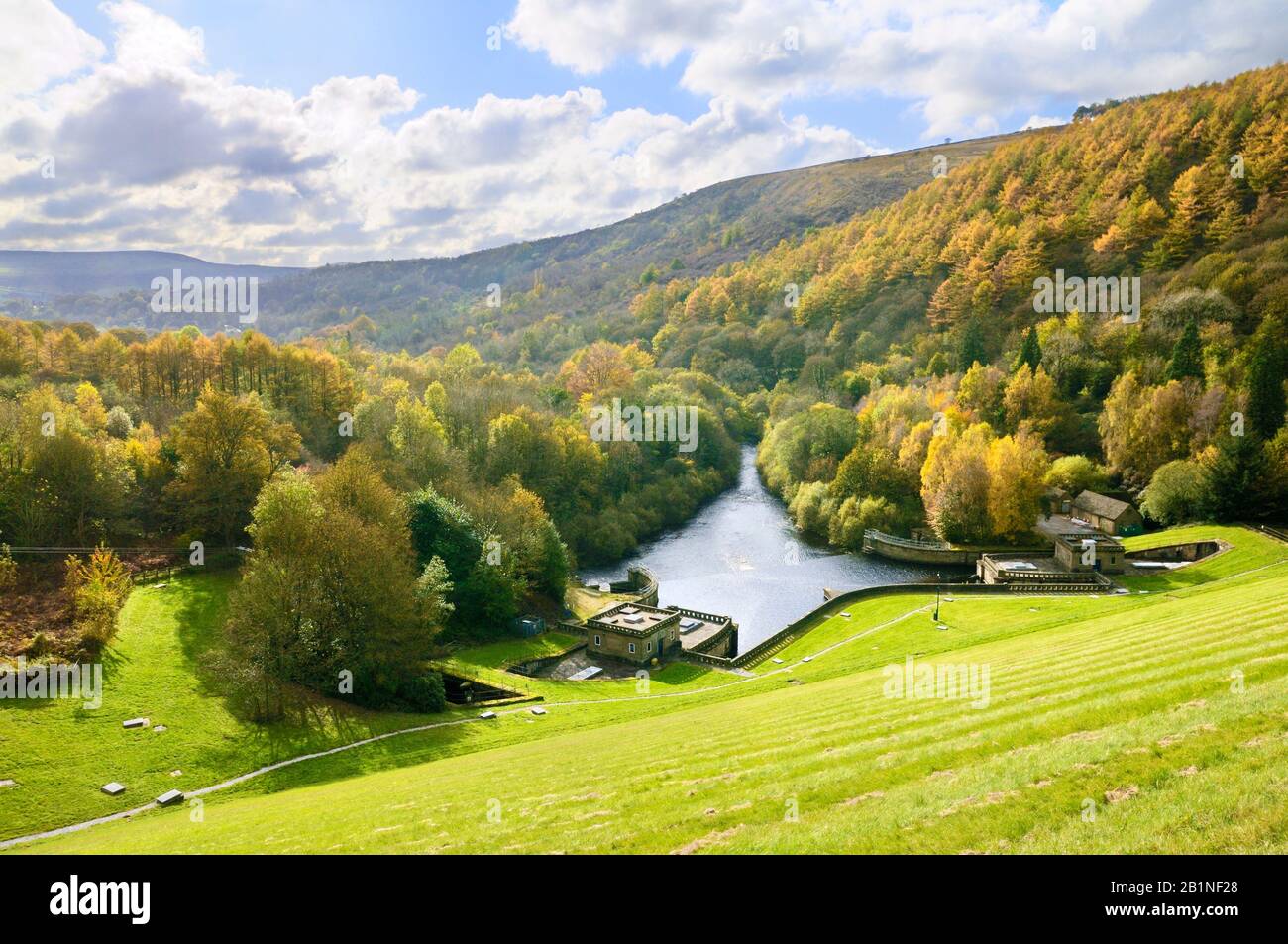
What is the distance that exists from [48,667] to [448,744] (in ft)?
54.9

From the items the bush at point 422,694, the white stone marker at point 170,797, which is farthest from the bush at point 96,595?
the bush at point 422,694

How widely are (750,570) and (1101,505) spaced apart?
105ft

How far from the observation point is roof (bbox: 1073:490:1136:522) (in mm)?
64438

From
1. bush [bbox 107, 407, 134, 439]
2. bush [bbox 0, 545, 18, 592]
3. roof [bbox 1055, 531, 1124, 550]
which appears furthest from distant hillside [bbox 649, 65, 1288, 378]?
bush [bbox 0, 545, 18, 592]

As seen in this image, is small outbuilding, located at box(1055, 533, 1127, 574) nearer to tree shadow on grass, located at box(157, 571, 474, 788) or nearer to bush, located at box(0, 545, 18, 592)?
tree shadow on grass, located at box(157, 571, 474, 788)

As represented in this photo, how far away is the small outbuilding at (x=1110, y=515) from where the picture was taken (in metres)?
64.1

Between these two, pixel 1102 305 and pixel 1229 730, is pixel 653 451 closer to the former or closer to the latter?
pixel 1102 305

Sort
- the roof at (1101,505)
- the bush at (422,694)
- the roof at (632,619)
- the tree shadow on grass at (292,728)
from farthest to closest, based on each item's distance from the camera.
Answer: the roof at (1101,505) → the roof at (632,619) → the bush at (422,694) → the tree shadow on grass at (292,728)

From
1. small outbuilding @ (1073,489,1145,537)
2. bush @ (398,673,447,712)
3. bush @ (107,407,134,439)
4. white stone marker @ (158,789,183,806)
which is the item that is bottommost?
bush @ (398,673,447,712)

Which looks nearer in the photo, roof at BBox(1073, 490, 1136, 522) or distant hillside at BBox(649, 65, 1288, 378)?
roof at BBox(1073, 490, 1136, 522)

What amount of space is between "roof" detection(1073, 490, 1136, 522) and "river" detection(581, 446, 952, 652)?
1619 centimetres

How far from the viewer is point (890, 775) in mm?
15219

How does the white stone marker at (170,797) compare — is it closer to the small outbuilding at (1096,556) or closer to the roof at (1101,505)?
the small outbuilding at (1096,556)
